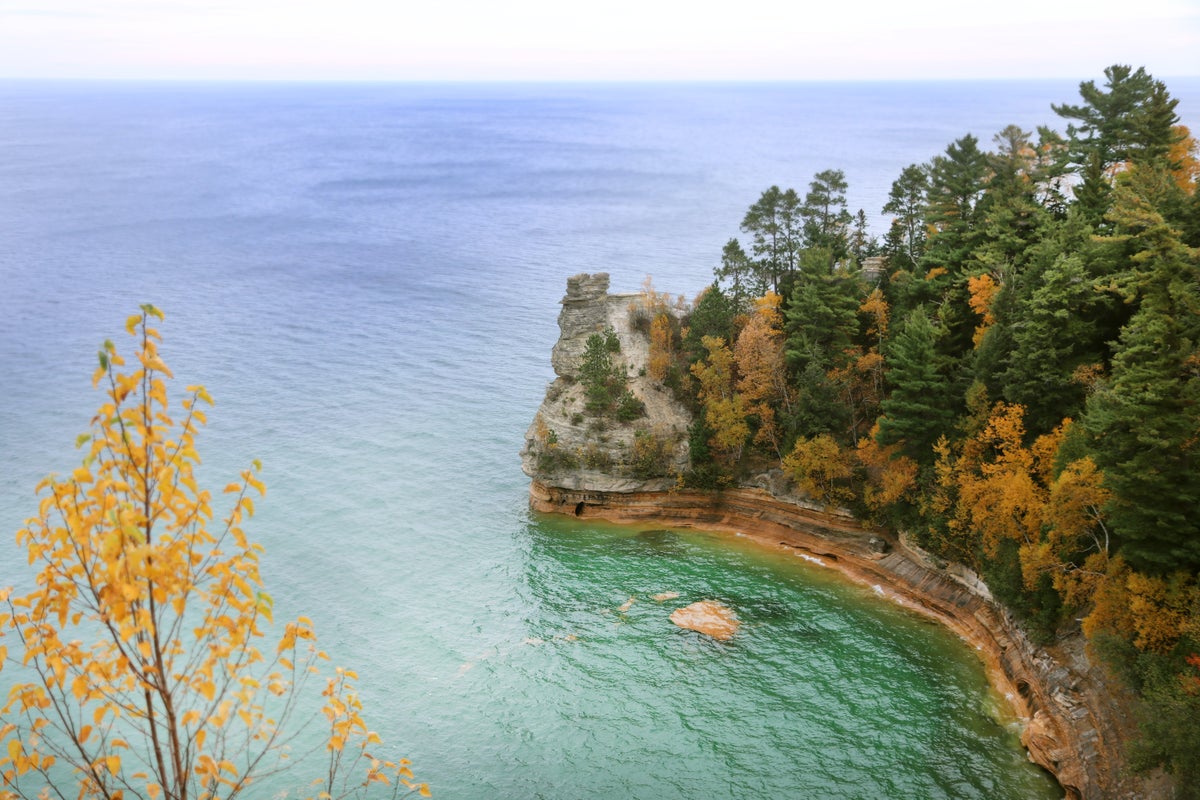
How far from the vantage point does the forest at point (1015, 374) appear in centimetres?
3616

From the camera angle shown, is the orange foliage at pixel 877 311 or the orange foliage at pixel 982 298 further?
the orange foliage at pixel 877 311

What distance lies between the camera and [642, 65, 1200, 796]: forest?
1423 inches

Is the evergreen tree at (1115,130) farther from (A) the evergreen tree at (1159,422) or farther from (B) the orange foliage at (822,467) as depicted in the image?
(B) the orange foliage at (822,467)

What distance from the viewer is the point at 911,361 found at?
52188mm

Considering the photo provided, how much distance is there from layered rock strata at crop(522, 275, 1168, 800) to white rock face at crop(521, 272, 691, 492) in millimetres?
146

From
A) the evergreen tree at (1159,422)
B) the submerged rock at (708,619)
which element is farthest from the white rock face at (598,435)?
the evergreen tree at (1159,422)

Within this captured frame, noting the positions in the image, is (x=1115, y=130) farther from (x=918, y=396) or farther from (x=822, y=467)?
Result: (x=822, y=467)

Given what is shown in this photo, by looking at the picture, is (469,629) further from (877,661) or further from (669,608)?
(877,661)

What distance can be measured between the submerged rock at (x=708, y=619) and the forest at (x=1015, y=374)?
1092cm

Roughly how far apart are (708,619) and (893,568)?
12.3 m

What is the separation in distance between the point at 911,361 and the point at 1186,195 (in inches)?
654

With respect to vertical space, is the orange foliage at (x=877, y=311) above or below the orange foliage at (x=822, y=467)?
above

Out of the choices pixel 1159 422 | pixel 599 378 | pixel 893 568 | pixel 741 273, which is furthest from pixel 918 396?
pixel 599 378

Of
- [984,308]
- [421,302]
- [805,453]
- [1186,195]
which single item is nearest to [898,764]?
[805,453]
